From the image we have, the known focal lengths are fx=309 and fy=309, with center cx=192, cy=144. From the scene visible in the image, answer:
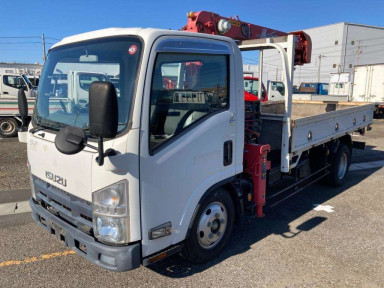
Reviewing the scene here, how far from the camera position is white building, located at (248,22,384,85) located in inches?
2314

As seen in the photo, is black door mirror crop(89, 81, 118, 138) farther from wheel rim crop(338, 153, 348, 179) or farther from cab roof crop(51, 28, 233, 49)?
wheel rim crop(338, 153, 348, 179)

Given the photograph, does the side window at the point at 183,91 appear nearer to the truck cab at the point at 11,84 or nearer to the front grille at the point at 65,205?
the front grille at the point at 65,205

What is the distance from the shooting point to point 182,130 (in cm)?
276

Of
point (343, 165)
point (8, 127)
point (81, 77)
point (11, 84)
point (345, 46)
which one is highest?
point (345, 46)

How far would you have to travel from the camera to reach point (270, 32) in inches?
191

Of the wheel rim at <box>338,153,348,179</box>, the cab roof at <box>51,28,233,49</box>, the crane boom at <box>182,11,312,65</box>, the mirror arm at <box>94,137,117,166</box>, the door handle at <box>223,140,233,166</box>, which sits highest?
the crane boom at <box>182,11,312,65</box>

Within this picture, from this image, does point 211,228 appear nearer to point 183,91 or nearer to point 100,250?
point 100,250

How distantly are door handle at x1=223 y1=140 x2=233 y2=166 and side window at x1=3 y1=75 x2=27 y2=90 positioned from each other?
1169cm

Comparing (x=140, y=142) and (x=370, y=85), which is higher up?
(x=370, y=85)

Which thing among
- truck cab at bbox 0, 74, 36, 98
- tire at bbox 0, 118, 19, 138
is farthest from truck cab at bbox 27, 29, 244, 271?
truck cab at bbox 0, 74, 36, 98

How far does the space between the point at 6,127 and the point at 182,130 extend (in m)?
10.8

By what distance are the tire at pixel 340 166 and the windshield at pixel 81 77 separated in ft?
15.2

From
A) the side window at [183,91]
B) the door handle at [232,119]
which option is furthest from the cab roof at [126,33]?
the door handle at [232,119]

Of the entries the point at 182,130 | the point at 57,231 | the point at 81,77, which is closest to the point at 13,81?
the point at 81,77
